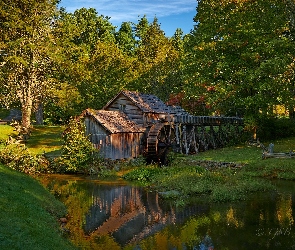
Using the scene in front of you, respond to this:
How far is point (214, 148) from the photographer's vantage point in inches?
1503

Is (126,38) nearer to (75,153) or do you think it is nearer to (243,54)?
(243,54)

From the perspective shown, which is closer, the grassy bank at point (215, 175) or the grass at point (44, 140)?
the grassy bank at point (215, 175)

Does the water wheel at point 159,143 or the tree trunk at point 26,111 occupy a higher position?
the tree trunk at point 26,111

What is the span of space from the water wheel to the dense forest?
217 inches

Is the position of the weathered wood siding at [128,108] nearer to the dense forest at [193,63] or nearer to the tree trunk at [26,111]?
the dense forest at [193,63]

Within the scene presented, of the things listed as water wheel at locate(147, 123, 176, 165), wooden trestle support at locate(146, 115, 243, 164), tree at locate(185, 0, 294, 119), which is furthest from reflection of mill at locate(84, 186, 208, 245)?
tree at locate(185, 0, 294, 119)

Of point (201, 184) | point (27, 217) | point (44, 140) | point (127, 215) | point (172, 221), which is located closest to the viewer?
point (27, 217)

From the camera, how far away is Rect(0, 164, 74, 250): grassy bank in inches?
392

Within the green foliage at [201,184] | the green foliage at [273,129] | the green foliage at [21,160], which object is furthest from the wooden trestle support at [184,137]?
the green foliage at [21,160]

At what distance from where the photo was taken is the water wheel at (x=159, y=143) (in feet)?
102

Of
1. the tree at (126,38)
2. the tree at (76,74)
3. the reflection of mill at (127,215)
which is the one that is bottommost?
the reflection of mill at (127,215)

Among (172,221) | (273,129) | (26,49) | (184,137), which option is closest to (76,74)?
(26,49)

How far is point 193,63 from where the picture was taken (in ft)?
120

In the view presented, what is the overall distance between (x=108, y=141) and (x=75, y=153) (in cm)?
303
